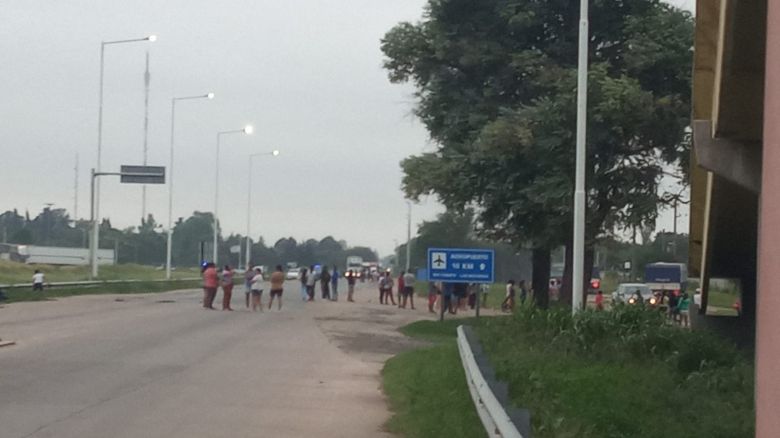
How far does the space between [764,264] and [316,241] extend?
7014 inches

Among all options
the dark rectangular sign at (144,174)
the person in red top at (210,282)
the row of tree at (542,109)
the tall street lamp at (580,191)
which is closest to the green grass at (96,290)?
the dark rectangular sign at (144,174)

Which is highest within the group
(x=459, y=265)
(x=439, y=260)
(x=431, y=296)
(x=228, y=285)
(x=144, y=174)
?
(x=144, y=174)

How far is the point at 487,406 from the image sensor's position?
9.91m

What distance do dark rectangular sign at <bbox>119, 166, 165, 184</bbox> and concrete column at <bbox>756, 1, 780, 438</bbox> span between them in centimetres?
4492

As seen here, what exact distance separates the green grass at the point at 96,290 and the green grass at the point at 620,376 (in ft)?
89.5

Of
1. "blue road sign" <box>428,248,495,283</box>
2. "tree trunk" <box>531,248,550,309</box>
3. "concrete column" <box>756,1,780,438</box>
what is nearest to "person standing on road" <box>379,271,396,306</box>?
"tree trunk" <box>531,248,550,309</box>

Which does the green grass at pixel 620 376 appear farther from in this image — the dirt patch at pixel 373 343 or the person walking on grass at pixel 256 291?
the person walking on grass at pixel 256 291

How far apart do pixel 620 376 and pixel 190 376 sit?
22.8 ft

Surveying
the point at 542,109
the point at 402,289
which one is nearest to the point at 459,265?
the point at 542,109

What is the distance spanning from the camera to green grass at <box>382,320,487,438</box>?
11.6 m

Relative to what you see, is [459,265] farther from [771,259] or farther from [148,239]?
[148,239]

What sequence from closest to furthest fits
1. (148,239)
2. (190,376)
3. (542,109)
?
(190,376), (542,109), (148,239)

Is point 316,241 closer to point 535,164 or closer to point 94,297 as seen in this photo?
point 94,297

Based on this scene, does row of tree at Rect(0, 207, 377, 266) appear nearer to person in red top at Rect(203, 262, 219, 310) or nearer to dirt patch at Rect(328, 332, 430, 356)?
person in red top at Rect(203, 262, 219, 310)
